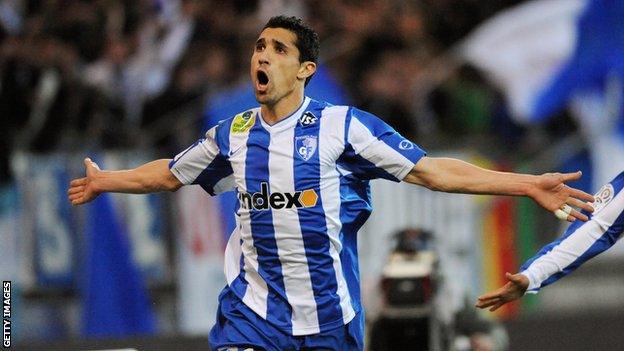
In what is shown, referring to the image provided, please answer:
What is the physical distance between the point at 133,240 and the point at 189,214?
1.48 ft

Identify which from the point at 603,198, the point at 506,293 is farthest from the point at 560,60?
the point at 506,293

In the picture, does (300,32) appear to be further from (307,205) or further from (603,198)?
(603,198)

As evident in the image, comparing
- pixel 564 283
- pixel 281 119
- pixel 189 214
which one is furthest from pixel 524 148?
pixel 281 119

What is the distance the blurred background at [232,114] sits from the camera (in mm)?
9156

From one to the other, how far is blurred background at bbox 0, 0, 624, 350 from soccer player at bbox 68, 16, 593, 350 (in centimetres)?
224

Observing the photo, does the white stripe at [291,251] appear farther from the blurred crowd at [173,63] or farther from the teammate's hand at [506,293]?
the blurred crowd at [173,63]

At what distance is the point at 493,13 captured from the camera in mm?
11547

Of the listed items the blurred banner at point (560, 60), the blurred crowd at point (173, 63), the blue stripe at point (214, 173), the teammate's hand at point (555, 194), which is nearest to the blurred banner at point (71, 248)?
the blurred crowd at point (173, 63)

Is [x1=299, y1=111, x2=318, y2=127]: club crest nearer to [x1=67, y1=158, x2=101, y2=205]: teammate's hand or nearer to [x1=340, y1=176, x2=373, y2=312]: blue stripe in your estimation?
[x1=340, y1=176, x2=373, y2=312]: blue stripe

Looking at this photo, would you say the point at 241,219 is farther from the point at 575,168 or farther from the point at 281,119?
the point at 575,168

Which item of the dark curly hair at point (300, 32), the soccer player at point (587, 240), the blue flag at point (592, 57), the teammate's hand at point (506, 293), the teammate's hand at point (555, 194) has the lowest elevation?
the teammate's hand at point (506, 293)

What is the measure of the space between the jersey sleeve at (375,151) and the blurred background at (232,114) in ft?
7.47

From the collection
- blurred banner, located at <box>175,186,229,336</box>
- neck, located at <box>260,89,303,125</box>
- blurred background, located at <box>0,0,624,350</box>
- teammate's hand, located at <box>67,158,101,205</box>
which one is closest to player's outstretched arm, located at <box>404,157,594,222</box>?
neck, located at <box>260,89,303,125</box>

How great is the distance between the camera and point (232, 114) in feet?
33.9
